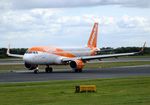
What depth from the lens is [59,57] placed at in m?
62.8

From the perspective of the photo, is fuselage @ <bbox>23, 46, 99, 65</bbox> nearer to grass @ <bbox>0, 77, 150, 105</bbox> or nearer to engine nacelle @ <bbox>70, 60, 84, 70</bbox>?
engine nacelle @ <bbox>70, 60, 84, 70</bbox>

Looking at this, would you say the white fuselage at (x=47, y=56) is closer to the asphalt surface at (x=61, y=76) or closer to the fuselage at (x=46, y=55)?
the fuselage at (x=46, y=55)

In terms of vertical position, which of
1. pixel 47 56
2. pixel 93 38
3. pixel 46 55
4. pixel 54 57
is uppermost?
pixel 93 38

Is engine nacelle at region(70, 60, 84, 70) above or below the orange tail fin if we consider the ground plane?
below

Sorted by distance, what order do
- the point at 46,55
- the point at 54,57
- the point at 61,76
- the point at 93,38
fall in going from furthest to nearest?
the point at 93,38, the point at 54,57, the point at 46,55, the point at 61,76

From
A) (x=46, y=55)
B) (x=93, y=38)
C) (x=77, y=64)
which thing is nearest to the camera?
(x=77, y=64)

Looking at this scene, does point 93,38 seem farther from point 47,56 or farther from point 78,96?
point 78,96

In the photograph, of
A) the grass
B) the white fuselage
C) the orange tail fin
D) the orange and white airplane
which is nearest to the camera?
the grass

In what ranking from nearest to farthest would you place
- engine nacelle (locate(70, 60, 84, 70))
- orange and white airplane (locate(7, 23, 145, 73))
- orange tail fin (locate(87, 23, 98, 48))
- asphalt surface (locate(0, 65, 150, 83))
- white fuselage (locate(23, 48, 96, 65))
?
asphalt surface (locate(0, 65, 150, 83))
engine nacelle (locate(70, 60, 84, 70))
orange and white airplane (locate(7, 23, 145, 73))
white fuselage (locate(23, 48, 96, 65))
orange tail fin (locate(87, 23, 98, 48))

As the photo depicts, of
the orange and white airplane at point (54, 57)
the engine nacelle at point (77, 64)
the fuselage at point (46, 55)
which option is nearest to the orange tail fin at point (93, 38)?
the orange and white airplane at point (54, 57)

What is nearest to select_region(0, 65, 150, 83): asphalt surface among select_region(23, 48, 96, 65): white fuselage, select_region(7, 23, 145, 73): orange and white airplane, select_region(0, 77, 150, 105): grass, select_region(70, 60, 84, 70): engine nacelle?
select_region(70, 60, 84, 70): engine nacelle

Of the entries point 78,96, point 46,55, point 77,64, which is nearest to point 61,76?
point 77,64

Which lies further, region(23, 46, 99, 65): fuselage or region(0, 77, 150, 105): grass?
region(23, 46, 99, 65): fuselage

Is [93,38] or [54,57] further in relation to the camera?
[93,38]
